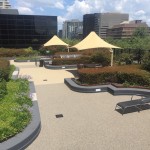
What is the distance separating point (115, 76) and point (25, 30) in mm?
39322

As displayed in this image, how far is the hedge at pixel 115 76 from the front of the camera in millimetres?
14102

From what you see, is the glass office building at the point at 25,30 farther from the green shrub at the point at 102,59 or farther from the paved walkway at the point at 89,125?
the paved walkway at the point at 89,125

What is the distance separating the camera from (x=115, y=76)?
15.2m

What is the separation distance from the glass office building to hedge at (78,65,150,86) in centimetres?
3772

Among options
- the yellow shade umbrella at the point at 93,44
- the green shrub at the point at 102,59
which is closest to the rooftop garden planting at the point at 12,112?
the yellow shade umbrella at the point at 93,44

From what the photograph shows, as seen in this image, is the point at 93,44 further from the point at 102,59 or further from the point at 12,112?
the point at 12,112

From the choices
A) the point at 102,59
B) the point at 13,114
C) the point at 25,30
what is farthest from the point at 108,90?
the point at 25,30

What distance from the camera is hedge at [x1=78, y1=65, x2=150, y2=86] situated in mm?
14102

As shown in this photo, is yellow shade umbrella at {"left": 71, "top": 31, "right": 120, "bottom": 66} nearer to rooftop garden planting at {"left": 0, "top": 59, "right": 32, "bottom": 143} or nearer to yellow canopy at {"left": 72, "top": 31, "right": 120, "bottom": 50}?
yellow canopy at {"left": 72, "top": 31, "right": 120, "bottom": 50}

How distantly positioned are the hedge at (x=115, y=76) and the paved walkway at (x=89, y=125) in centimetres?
154

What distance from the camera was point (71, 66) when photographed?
25156 millimetres

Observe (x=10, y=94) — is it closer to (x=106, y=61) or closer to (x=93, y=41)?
(x=93, y=41)

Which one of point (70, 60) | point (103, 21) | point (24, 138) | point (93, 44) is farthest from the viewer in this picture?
point (103, 21)

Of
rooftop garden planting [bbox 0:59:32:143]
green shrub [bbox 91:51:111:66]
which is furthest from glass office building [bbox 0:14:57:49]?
rooftop garden planting [bbox 0:59:32:143]
